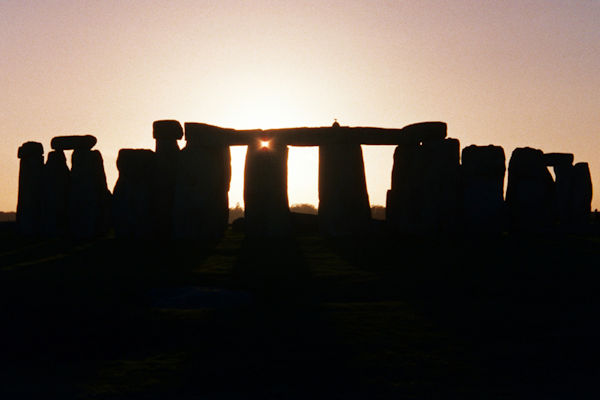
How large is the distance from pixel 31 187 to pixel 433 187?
11643 mm

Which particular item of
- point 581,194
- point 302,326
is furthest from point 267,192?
point 302,326

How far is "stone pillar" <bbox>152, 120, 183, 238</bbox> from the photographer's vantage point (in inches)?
891

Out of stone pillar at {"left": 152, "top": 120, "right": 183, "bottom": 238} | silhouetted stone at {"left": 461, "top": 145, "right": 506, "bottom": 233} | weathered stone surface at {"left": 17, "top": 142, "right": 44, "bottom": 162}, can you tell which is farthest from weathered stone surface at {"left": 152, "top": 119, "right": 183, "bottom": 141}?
silhouetted stone at {"left": 461, "top": 145, "right": 506, "bottom": 233}

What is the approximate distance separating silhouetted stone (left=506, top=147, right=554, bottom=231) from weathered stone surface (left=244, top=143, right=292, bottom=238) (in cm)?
630

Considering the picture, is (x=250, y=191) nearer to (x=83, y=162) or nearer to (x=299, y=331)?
(x=83, y=162)

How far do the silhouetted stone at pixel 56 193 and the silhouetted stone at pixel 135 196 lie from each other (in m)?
2.48

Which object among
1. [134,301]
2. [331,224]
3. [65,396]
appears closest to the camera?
[65,396]

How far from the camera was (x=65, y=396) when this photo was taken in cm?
723

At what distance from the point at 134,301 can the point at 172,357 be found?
3524mm

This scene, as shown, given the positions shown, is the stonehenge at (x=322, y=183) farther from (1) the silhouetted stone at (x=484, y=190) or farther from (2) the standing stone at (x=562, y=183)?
(2) the standing stone at (x=562, y=183)

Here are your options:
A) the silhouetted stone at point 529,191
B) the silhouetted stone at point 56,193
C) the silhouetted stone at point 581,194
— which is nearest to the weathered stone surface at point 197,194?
the silhouetted stone at point 56,193

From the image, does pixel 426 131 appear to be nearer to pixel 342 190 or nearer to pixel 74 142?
pixel 342 190

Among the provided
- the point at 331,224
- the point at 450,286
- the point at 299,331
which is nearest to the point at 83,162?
the point at 331,224

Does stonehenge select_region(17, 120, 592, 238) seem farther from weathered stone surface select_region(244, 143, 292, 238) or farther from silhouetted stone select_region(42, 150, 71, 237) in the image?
silhouetted stone select_region(42, 150, 71, 237)
